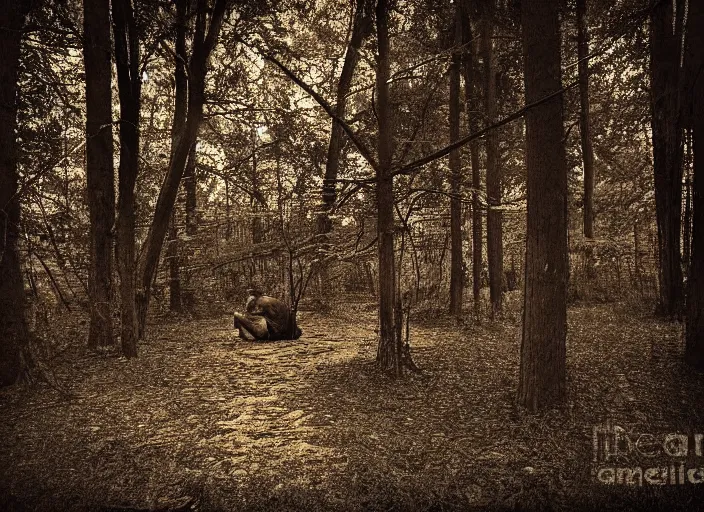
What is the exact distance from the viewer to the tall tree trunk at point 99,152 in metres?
7.94

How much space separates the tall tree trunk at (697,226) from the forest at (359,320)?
0.03 meters

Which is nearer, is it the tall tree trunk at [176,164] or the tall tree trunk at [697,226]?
the tall tree trunk at [697,226]

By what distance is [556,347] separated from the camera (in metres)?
5.23

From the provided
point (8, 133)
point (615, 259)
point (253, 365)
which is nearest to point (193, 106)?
point (8, 133)

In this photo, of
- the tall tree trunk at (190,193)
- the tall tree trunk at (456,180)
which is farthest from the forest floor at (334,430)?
the tall tree trunk at (190,193)

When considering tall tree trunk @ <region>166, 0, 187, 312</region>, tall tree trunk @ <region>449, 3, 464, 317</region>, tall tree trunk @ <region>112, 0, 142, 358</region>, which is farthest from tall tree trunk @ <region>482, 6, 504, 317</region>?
tall tree trunk @ <region>112, 0, 142, 358</region>

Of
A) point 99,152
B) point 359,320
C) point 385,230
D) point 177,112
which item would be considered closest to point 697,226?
point 385,230

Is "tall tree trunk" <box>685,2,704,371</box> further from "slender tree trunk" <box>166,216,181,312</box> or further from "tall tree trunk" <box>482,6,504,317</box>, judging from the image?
"slender tree trunk" <box>166,216,181,312</box>

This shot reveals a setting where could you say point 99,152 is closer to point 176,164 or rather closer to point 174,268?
point 176,164

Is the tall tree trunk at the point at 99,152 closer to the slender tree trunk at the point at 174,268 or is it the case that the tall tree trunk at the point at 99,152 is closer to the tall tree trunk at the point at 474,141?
the slender tree trunk at the point at 174,268

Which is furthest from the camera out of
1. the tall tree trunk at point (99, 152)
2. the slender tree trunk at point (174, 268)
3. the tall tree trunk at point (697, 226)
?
the slender tree trunk at point (174, 268)

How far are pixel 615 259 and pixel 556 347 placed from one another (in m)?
9.28

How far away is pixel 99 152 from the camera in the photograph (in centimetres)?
810

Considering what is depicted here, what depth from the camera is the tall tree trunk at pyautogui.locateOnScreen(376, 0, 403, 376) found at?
6.68m
